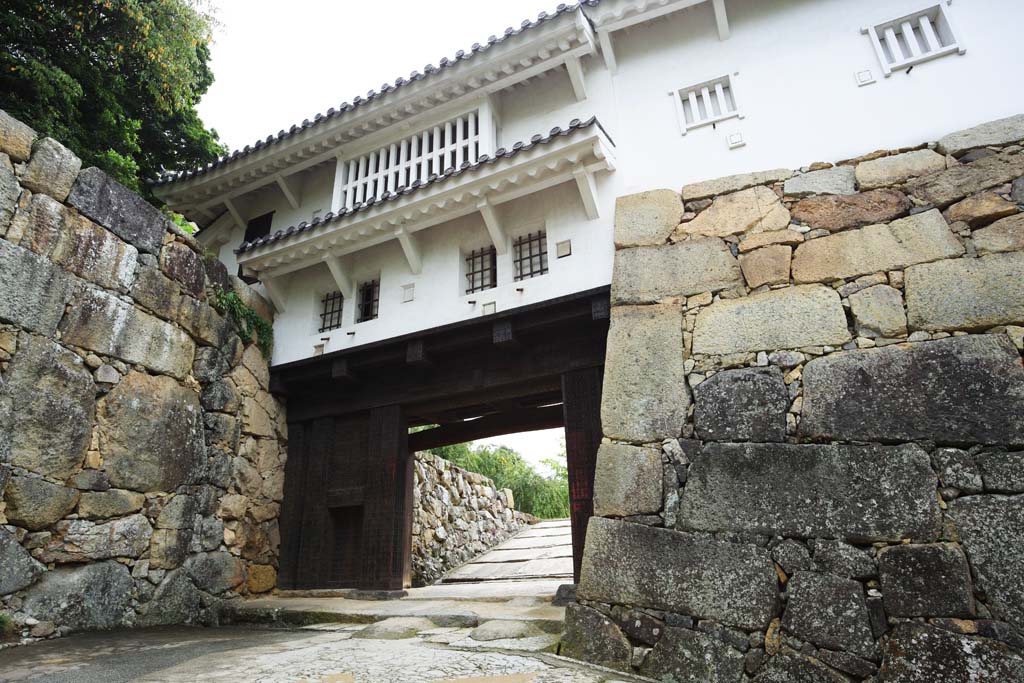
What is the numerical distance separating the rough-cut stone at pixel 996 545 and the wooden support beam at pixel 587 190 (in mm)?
4262

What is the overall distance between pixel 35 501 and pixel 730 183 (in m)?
7.40

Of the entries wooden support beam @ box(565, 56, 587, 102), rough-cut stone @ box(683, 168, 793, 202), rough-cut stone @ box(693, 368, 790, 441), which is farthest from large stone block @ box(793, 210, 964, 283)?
wooden support beam @ box(565, 56, 587, 102)

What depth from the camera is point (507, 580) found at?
7918 millimetres

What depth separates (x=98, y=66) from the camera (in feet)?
27.4

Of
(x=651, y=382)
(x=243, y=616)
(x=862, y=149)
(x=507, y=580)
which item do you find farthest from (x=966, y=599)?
(x=243, y=616)

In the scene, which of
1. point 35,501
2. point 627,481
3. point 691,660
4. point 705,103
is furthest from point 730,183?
point 35,501

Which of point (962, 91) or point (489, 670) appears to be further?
point (962, 91)

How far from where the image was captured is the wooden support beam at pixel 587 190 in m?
6.22

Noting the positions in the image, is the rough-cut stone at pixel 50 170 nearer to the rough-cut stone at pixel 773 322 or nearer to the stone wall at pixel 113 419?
the stone wall at pixel 113 419

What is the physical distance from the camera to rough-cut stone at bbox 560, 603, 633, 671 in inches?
159

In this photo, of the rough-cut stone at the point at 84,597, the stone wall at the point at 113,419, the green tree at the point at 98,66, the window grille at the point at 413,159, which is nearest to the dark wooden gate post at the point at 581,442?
the window grille at the point at 413,159

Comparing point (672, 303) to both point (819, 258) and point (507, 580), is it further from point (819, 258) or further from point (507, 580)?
point (507, 580)

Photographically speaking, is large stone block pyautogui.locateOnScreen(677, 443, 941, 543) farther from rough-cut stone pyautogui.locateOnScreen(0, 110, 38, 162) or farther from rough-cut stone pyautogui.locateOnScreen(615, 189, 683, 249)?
rough-cut stone pyautogui.locateOnScreen(0, 110, 38, 162)

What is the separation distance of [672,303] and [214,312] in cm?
602
